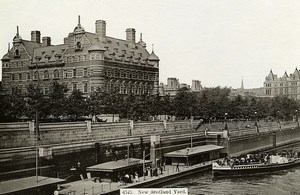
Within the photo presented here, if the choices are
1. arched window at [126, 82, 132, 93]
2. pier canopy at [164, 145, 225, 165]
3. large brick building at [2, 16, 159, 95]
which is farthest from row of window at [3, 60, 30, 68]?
pier canopy at [164, 145, 225, 165]

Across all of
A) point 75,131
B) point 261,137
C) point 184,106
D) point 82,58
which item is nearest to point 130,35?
point 82,58

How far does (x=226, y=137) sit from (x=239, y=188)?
2341 cm

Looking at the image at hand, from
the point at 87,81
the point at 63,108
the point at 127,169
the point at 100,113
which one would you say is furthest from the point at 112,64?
the point at 127,169

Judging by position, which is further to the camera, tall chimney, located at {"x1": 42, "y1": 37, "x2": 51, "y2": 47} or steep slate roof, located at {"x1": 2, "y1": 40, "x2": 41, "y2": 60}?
tall chimney, located at {"x1": 42, "y1": 37, "x2": 51, "y2": 47}

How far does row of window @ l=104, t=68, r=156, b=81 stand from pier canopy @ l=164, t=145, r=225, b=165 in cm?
2449

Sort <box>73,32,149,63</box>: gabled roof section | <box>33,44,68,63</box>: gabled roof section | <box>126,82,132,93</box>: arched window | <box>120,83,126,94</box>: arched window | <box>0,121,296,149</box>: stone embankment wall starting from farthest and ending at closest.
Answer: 1. <box>126,82,132,93</box>: arched window
2. <box>120,83,126,94</box>: arched window
3. <box>33,44,68,63</box>: gabled roof section
4. <box>73,32,149,63</box>: gabled roof section
5. <box>0,121,296,149</box>: stone embankment wall

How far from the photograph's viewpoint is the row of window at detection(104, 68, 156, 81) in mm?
71688

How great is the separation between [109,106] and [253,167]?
22639 mm

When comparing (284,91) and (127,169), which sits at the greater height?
(284,91)

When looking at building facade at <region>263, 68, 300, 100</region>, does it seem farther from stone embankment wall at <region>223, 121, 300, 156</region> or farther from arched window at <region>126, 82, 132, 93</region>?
arched window at <region>126, 82, 132, 93</region>

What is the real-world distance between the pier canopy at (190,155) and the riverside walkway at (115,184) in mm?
A: 1374

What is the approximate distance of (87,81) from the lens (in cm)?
7062

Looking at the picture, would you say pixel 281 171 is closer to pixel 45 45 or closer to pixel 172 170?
pixel 172 170

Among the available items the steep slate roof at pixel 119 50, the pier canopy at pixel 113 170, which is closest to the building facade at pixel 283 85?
the steep slate roof at pixel 119 50
